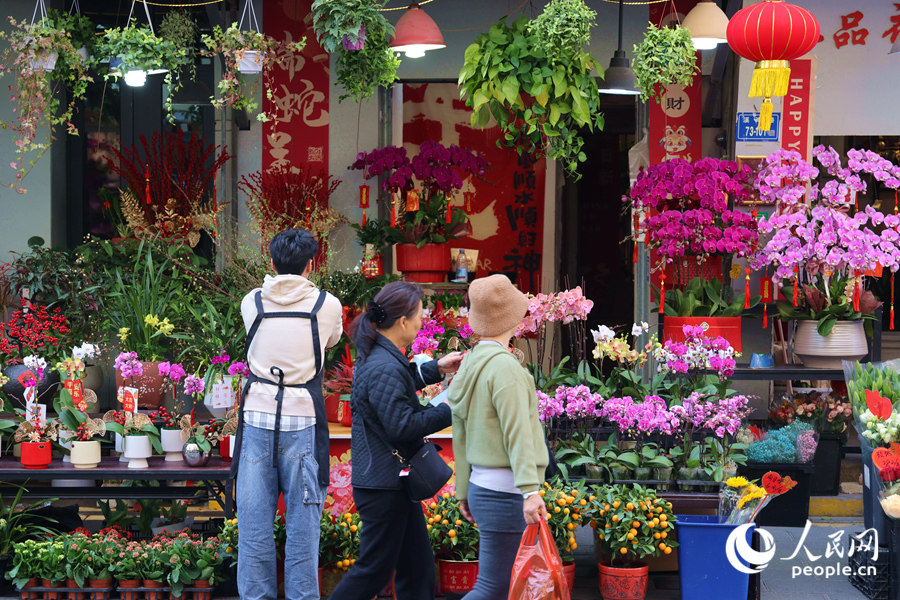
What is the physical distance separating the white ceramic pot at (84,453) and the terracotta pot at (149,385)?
539mm

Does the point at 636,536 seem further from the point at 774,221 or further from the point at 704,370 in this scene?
the point at 774,221

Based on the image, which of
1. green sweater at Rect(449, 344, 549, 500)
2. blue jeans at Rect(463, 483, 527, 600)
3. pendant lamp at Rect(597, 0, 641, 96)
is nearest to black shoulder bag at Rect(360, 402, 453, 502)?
green sweater at Rect(449, 344, 549, 500)

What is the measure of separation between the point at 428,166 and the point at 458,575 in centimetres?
292

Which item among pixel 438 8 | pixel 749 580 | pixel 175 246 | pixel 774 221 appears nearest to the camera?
pixel 749 580

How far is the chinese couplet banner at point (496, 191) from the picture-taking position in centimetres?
828

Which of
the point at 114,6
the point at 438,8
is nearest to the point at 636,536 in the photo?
the point at 438,8

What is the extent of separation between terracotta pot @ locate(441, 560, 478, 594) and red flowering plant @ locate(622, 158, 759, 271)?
2177 millimetres

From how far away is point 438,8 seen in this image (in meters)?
6.62

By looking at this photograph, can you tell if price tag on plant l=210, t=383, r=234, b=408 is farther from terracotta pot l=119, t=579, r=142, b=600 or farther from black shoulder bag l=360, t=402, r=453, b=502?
black shoulder bag l=360, t=402, r=453, b=502

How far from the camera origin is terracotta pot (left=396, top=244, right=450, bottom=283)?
6434mm

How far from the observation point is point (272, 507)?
370 centimetres

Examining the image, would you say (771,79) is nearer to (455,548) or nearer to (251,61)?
(251,61)

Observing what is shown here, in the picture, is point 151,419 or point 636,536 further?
point 151,419

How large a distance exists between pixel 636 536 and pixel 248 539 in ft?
5.96
